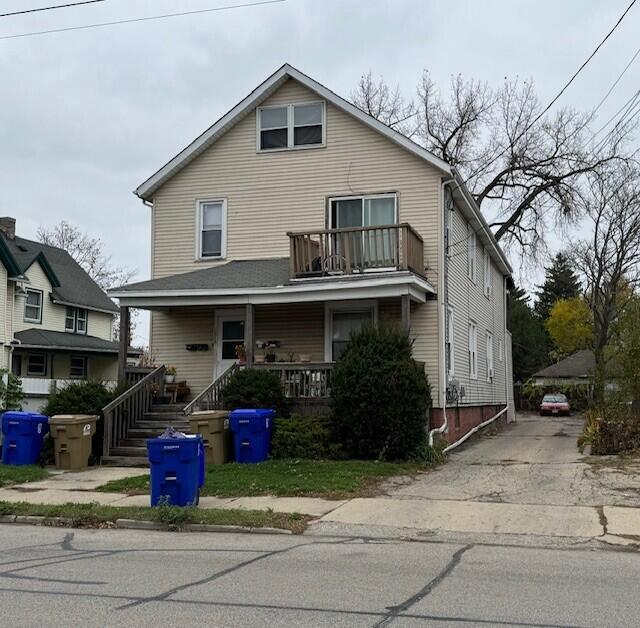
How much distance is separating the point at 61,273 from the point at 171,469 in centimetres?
2895

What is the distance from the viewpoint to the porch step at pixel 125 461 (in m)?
15.3

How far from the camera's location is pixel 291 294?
1666 centimetres

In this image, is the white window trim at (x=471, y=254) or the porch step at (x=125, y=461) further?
the white window trim at (x=471, y=254)

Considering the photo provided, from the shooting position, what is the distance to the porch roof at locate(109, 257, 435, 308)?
16.1 meters

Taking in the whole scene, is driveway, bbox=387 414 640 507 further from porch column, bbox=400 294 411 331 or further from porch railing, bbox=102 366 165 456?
porch railing, bbox=102 366 165 456

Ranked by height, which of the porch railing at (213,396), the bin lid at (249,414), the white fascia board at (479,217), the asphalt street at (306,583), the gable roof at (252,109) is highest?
the gable roof at (252,109)

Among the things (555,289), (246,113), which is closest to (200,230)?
(246,113)

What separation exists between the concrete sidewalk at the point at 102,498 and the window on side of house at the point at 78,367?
872 inches

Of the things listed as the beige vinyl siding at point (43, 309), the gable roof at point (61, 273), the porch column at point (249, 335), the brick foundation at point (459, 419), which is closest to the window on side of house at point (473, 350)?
the brick foundation at point (459, 419)

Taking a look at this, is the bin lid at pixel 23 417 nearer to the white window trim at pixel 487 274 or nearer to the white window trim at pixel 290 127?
the white window trim at pixel 290 127

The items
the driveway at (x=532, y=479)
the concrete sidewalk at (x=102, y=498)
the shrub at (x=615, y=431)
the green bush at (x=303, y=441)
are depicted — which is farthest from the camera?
the shrub at (x=615, y=431)

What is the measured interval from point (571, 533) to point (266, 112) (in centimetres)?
1424

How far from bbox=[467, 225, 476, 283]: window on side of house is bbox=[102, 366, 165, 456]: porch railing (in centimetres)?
963

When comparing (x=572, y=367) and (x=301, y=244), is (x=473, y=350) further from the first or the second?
(x=572, y=367)
